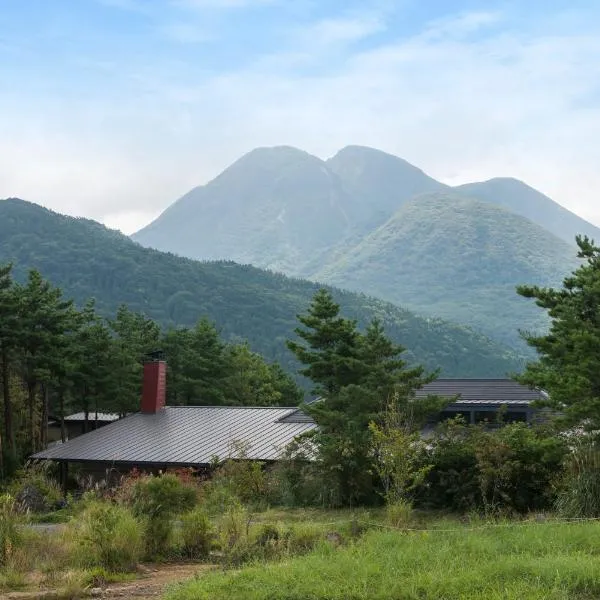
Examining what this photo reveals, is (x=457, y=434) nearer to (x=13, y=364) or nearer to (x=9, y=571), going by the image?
(x=9, y=571)

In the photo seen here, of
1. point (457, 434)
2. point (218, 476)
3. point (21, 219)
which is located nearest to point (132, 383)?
point (218, 476)

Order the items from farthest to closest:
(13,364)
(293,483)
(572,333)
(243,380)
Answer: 1. (243,380)
2. (13,364)
3. (293,483)
4. (572,333)

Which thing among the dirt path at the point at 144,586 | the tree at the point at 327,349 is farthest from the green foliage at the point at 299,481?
the dirt path at the point at 144,586

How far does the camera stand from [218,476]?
21.8 meters

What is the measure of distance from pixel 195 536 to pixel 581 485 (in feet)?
21.3

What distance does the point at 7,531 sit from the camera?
11000 mm

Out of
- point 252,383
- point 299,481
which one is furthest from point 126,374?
point 299,481

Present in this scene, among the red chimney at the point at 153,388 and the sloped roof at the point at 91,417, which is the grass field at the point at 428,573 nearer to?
the red chimney at the point at 153,388

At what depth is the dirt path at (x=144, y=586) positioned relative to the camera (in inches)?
366

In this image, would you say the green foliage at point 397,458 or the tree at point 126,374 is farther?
the tree at point 126,374

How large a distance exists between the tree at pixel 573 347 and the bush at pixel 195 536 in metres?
6.95

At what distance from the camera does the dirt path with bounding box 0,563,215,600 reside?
929 cm

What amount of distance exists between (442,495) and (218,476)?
21.8ft

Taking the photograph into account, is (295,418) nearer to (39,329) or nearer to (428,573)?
(39,329)
